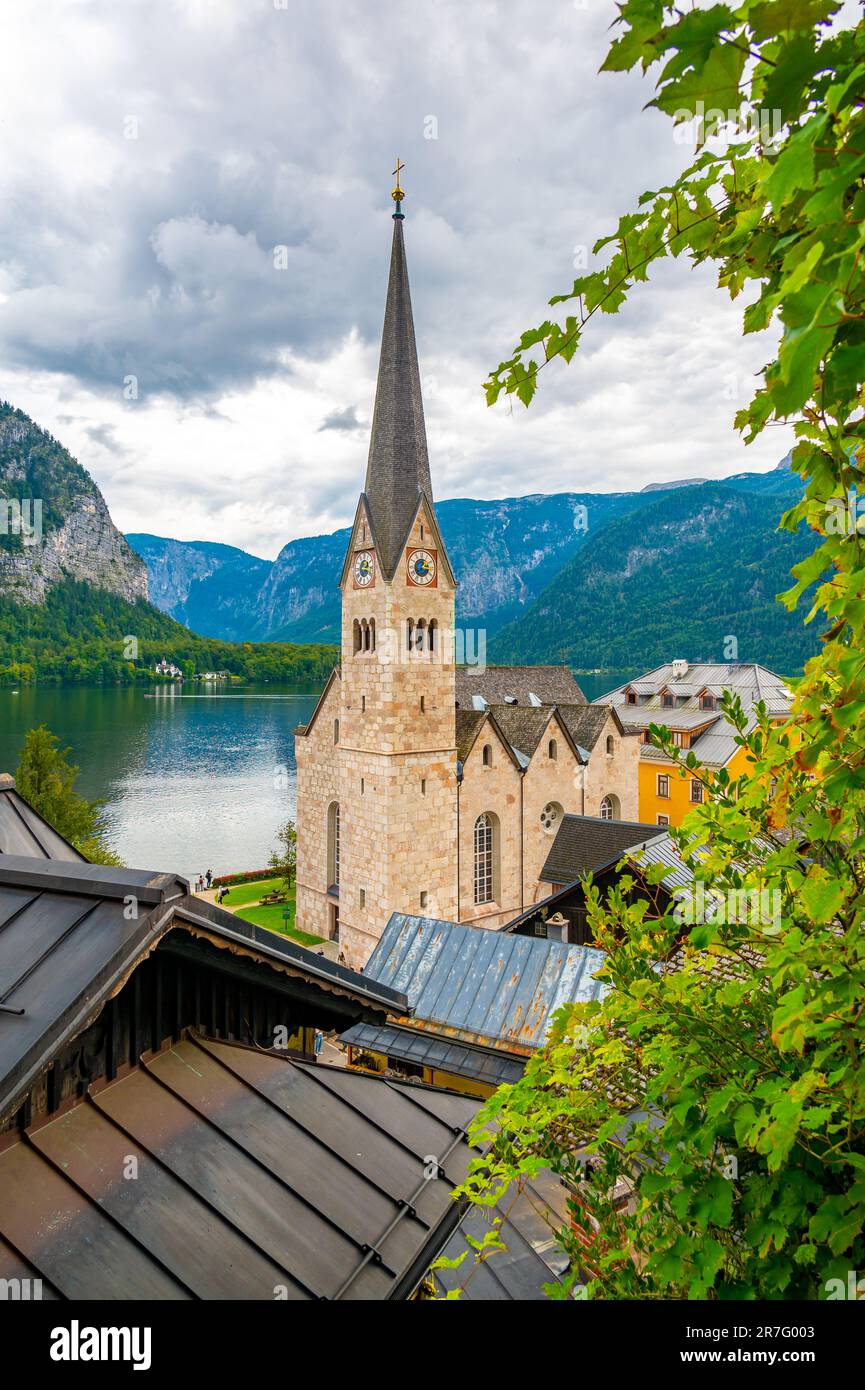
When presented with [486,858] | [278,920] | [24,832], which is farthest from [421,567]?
[24,832]

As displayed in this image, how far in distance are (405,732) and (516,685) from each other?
16276 mm

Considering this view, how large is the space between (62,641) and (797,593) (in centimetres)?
19249

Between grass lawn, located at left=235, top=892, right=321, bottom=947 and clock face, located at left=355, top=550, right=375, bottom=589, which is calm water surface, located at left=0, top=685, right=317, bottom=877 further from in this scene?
clock face, located at left=355, top=550, right=375, bottom=589

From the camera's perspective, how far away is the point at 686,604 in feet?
465

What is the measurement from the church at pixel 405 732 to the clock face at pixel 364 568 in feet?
0.20

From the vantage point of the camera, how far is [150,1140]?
3.50 meters

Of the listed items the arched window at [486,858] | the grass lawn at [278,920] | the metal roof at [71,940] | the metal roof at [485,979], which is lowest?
the grass lawn at [278,920]

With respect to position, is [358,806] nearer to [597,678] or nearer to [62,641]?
[597,678]

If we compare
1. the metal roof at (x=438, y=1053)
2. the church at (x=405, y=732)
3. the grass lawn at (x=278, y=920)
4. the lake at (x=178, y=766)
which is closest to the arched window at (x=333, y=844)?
the church at (x=405, y=732)

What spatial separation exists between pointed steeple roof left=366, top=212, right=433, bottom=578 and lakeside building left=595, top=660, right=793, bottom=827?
542 inches

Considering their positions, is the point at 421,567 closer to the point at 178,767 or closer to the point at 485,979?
the point at 485,979

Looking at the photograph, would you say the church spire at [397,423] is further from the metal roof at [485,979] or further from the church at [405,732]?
the metal roof at [485,979]

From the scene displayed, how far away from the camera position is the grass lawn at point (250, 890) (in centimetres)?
3791
